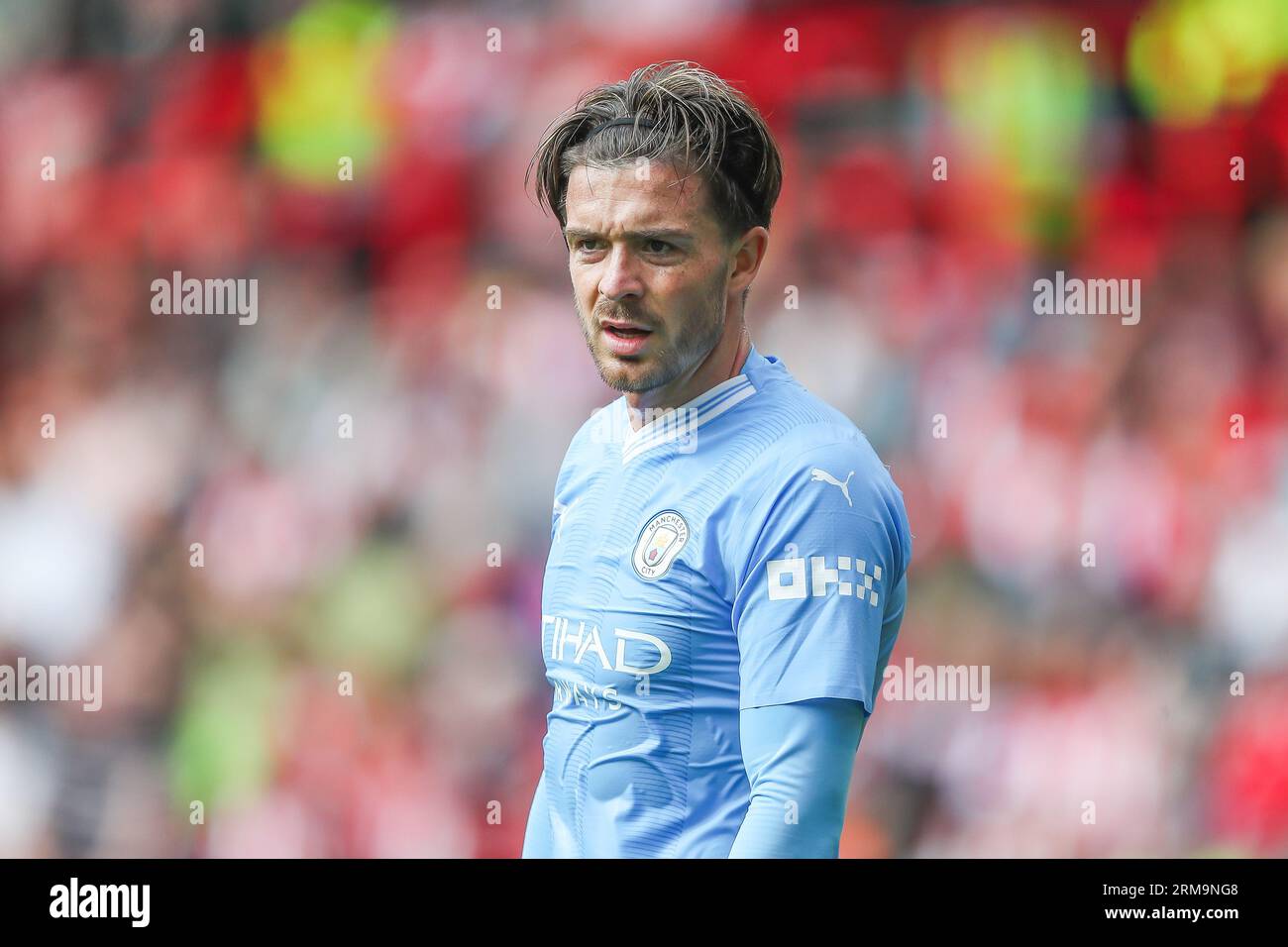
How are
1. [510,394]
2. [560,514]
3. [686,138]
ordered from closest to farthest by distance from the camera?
[686,138], [560,514], [510,394]

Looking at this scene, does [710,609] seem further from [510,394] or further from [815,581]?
[510,394]

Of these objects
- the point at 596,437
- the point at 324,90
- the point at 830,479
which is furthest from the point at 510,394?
the point at 830,479

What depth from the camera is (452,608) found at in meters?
→ 3.97

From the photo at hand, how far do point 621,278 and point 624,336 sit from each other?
0.09 meters

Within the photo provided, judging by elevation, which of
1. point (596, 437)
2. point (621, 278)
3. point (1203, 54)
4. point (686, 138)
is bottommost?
point (596, 437)

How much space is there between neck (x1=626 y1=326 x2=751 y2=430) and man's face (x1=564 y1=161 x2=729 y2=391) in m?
0.03

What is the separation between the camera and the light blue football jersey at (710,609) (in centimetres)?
163

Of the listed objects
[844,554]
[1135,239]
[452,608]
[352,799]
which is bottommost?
[352,799]

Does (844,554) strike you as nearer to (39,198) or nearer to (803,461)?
(803,461)

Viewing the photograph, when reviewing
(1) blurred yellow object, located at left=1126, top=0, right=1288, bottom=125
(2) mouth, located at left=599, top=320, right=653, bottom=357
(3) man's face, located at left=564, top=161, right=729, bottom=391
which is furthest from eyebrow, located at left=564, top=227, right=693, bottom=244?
(1) blurred yellow object, located at left=1126, top=0, right=1288, bottom=125

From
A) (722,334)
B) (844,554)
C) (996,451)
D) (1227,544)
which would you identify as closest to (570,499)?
(722,334)

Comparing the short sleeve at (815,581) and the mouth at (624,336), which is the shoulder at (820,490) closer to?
the short sleeve at (815,581)

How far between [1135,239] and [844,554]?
2.94 metres

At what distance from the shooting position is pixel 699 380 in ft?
6.25
